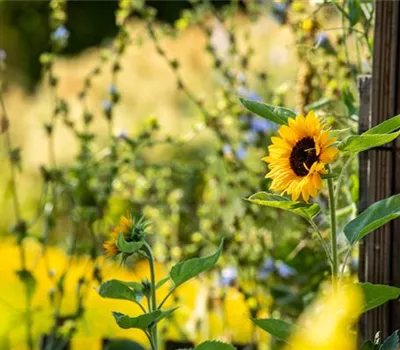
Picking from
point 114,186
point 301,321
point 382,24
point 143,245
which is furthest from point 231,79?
point 143,245

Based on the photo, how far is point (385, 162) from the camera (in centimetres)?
172

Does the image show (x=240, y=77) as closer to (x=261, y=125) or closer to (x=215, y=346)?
(x=261, y=125)

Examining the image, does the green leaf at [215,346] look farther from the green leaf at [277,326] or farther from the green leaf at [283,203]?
the green leaf at [283,203]

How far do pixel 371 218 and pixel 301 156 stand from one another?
0.47ft

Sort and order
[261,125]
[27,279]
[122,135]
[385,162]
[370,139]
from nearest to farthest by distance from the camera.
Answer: [370,139] → [385,162] → [27,279] → [122,135] → [261,125]

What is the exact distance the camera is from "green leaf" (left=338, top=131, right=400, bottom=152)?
1.36m

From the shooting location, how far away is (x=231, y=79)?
2.62 meters

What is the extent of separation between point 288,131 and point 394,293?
0.25m

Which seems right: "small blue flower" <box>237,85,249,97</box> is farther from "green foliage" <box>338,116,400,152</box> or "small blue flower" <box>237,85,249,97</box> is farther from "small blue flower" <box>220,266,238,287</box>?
"green foliage" <box>338,116,400,152</box>

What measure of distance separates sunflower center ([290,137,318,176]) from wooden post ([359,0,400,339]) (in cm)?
35

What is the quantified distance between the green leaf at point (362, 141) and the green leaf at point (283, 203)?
86 mm

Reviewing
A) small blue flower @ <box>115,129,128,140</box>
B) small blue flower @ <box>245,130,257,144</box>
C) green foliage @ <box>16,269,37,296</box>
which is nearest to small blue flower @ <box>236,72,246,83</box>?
small blue flower @ <box>245,130,257,144</box>

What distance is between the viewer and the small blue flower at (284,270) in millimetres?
2502

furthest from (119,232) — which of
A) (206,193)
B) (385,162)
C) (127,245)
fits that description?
(206,193)
